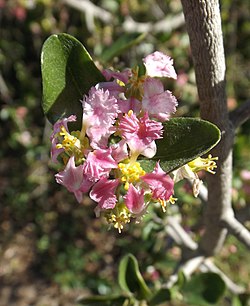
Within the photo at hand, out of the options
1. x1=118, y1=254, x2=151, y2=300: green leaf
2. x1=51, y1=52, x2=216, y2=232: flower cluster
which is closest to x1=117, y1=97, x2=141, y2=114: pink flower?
x1=51, y1=52, x2=216, y2=232: flower cluster

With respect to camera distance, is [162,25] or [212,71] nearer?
[212,71]

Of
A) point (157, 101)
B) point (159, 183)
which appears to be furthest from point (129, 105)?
point (159, 183)

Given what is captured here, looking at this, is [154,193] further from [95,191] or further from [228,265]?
[228,265]

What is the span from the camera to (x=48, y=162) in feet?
8.56

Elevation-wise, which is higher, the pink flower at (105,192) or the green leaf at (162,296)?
the pink flower at (105,192)

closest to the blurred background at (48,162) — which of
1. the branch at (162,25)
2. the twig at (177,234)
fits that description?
the branch at (162,25)

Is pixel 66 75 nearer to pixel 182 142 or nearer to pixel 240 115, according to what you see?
pixel 182 142

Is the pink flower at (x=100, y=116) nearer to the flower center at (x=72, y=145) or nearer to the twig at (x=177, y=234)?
the flower center at (x=72, y=145)

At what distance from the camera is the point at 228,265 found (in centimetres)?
282

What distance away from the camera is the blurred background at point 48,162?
8.65ft

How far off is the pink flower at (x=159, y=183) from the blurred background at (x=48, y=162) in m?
1.70

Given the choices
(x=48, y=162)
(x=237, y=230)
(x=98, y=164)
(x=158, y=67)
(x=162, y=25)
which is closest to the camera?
(x=98, y=164)

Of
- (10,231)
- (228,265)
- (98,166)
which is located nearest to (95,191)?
(98,166)

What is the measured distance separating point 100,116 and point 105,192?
13 centimetres
